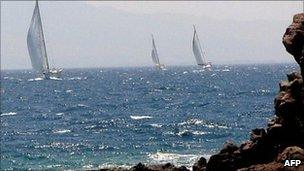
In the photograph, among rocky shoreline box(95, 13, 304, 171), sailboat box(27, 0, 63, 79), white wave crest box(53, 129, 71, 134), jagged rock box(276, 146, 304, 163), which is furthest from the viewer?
sailboat box(27, 0, 63, 79)

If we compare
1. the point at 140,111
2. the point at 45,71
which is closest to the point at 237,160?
the point at 140,111

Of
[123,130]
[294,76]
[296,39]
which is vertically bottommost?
[123,130]

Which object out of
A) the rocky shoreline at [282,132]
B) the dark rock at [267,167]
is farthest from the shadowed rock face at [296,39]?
the dark rock at [267,167]

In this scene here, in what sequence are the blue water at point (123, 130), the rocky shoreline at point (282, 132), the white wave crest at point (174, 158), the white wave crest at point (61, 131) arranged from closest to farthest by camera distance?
1. the rocky shoreline at point (282, 132)
2. the white wave crest at point (174, 158)
3. the blue water at point (123, 130)
4. the white wave crest at point (61, 131)

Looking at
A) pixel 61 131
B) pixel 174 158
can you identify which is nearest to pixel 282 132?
pixel 174 158

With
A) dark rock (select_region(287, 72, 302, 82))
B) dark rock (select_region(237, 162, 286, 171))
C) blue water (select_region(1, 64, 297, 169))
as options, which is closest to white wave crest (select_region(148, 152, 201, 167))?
blue water (select_region(1, 64, 297, 169))

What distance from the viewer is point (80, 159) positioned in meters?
54.0

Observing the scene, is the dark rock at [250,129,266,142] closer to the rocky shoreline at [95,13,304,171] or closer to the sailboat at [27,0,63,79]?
the rocky shoreline at [95,13,304,171]

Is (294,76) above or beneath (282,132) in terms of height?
above

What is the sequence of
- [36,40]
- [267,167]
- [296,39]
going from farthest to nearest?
1. [36,40]
2. [296,39]
3. [267,167]

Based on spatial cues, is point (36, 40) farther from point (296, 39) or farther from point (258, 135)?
point (296, 39)

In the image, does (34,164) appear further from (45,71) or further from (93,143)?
(45,71)

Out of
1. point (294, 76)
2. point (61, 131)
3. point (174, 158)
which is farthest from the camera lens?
point (61, 131)

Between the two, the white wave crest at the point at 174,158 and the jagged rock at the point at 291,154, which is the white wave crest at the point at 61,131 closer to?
the white wave crest at the point at 174,158
